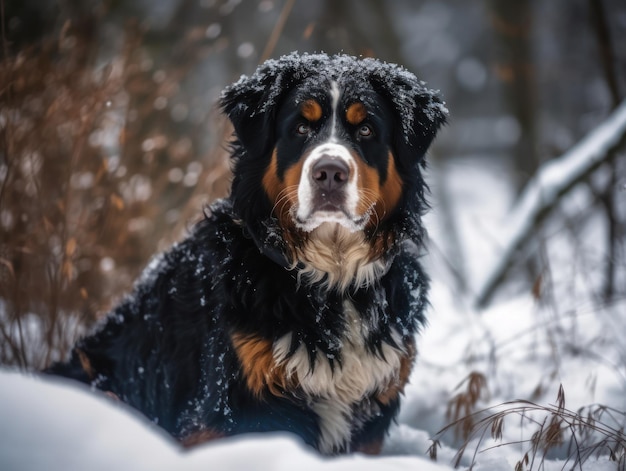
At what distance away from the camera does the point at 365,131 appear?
8.21 ft

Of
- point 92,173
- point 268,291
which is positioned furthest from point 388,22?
point 268,291

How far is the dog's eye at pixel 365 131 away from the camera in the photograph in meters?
2.50

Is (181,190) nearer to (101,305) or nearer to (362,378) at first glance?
(101,305)

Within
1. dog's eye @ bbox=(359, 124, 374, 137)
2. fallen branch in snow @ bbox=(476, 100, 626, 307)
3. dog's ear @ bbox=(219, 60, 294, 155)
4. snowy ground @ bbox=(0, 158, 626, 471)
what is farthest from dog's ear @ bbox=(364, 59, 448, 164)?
fallen branch in snow @ bbox=(476, 100, 626, 307)

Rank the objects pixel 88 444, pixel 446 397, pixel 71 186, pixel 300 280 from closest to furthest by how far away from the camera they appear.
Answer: pixel 88 444, pixel 300 280, pixel 446 397, pixel 71 186

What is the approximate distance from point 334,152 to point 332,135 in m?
0.18

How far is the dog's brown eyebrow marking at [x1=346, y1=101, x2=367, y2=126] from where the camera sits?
246cm

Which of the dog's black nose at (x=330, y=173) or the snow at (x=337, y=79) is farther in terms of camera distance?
the snow at (x=337, y=79)

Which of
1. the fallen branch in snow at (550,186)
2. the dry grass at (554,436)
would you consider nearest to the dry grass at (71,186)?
the dry grass at (554,436)

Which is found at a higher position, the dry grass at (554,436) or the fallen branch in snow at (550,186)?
the fallen branch in snow at (550,186)

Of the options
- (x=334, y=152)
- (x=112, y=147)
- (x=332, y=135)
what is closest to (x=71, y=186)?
(x=112, y=147)

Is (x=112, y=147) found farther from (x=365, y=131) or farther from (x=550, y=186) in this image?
(x=550, y=186)

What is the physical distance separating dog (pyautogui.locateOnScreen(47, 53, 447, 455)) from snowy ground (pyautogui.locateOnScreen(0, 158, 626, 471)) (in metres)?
0.27

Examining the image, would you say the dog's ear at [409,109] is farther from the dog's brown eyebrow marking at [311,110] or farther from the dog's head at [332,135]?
the dog's brown eyebrow marking at [311,110]
